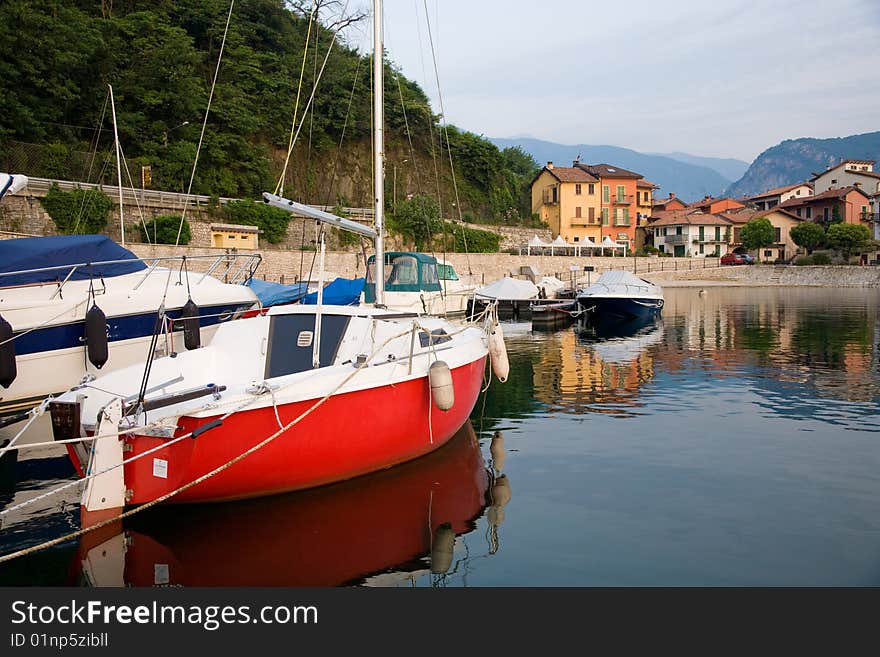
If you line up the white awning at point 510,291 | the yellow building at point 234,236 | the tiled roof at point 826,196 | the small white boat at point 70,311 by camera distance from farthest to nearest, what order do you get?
1. the tiled roof at point 826,196
2. the yellow building at point 234,236
3. the white awning at point 510,291
4. the small white boat at point 70,311

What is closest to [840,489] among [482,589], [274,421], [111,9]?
[482,589]

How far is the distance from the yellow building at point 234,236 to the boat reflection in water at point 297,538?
30.6 m

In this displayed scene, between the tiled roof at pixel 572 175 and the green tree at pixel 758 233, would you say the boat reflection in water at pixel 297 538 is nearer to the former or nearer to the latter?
the tiled roof at pixel 572 175

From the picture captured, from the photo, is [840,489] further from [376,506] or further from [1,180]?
[1,180]

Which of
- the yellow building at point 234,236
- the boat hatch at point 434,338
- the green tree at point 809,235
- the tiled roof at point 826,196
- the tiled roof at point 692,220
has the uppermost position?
the tiled roof at point 826,196

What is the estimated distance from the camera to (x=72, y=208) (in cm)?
3262

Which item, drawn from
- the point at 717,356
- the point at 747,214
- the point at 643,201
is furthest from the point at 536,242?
the point at 717,356

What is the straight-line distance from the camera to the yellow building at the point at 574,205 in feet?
232

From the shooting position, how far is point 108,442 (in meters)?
6.42

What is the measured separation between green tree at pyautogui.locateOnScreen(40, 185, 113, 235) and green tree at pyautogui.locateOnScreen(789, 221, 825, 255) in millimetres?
62623

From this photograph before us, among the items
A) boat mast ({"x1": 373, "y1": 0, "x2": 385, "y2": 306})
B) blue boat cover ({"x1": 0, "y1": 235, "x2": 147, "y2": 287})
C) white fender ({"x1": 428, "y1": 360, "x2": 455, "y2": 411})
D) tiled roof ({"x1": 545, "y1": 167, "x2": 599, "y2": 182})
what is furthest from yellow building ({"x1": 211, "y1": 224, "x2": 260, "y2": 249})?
tiled roof ({"x1": 545, "y1": 167, "x2": 599, "y2": 182})

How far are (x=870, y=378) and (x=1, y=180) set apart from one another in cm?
1674

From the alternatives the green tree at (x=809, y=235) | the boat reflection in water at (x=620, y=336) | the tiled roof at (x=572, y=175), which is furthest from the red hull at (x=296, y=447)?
the green tree at (x=809, y=235)

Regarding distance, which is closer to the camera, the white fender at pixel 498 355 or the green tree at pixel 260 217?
the white fender at pixel 498 355
